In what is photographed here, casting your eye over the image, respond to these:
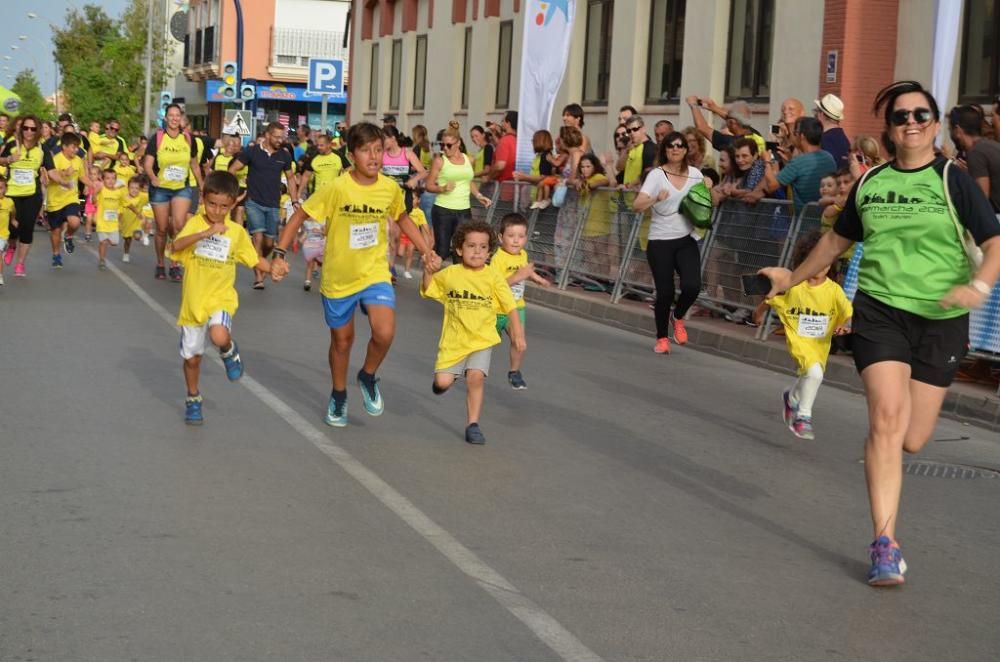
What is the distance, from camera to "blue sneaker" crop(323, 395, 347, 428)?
31.8 ft

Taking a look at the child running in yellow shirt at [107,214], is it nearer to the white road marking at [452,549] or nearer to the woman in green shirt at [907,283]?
the white road marking at [452,549]

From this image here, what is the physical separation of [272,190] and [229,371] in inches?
462

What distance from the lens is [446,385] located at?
9.52m

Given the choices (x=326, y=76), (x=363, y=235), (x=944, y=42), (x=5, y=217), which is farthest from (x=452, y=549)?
(x=326, y=76)

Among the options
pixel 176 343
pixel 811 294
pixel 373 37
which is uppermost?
pixel 373 37

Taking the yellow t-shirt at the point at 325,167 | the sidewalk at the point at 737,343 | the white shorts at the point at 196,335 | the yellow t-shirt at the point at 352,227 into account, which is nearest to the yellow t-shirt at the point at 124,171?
the yellow t-shirt at the point at 325,167

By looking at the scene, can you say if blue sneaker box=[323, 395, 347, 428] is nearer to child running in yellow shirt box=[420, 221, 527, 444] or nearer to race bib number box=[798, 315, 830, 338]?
child running in yellow shirt box=[420, 221, 527, 444]

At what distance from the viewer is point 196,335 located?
9797 millimetres

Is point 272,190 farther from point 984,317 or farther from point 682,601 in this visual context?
point 682,601

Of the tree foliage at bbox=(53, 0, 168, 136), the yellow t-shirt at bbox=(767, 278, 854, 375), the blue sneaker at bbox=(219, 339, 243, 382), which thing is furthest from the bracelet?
the tree foliage at bbox=(53, 0, 168, 136)

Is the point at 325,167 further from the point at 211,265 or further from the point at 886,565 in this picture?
the point at 886,565

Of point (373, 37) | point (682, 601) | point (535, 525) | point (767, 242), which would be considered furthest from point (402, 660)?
point (373, 37)

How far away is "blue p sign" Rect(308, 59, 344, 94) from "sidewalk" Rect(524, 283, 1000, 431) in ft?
42.7

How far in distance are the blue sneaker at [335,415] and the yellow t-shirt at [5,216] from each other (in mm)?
9863
